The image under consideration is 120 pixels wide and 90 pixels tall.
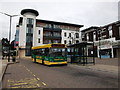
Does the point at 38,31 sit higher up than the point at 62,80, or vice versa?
the point at 38,31

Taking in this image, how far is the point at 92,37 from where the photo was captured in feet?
157

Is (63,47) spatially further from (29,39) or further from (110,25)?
(29,39)

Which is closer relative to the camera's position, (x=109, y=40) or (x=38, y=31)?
(x=109, y=40)

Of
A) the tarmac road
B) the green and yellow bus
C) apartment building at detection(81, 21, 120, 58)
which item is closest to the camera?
the tarmac road

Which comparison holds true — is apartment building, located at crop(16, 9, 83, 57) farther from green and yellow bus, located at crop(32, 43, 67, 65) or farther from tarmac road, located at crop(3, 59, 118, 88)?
tarmac road, located at crop(3, 59, 118, 88)

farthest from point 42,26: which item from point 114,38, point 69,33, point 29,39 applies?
point 114,38

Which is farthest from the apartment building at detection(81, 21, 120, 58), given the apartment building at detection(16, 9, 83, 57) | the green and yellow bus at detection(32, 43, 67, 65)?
the green and yellow bus at detection(32, 43, 67, 65)

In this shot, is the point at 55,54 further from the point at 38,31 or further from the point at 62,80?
the point at 38,31

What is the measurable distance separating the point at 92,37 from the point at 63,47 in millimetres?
34706

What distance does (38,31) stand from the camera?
177 feet

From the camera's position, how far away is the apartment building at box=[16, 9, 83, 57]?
50906 millimetres

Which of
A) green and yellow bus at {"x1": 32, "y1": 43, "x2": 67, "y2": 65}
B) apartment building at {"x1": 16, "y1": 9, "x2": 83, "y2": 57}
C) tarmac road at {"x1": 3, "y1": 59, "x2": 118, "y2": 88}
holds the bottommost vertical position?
tarmac road at {"x1": 3, "y1": 59, "x2": 118, "y2": 88}

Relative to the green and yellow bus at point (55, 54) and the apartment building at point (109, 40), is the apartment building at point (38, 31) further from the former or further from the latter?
the green and yellow bus at point (55, 54)

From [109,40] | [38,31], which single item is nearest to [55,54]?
[109,40]
